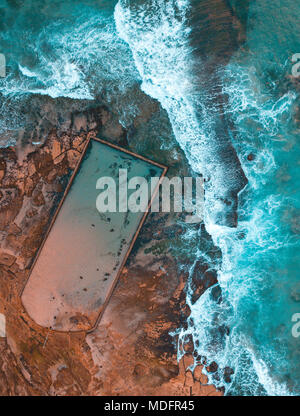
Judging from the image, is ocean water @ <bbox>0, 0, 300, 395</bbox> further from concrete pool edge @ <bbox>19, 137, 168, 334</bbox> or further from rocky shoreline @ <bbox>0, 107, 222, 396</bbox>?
concrete pool edge @ <bbox>19, 137, 168, 334</bbox>

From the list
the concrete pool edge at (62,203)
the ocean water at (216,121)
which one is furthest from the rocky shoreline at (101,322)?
the ocean water at (216,121)

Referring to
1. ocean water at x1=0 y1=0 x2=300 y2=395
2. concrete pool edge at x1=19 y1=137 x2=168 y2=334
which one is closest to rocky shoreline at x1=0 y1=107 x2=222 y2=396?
concrete pool edge at x1=19 y1=137 x2=168 y2=334

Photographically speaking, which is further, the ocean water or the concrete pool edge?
the ocean water

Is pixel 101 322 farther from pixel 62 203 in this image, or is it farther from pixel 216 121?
pixel 216 121

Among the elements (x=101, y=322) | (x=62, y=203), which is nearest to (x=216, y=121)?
(x=62, y=203)

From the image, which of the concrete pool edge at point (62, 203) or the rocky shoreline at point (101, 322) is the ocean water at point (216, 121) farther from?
the concrete pool edge at point (62, 203)

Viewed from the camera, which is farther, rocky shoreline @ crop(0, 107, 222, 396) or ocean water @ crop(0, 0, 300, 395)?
ocean water @ crop(0, 0, 300, 395)

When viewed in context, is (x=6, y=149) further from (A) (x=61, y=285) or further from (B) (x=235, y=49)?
(B) (x=235, y=49)
